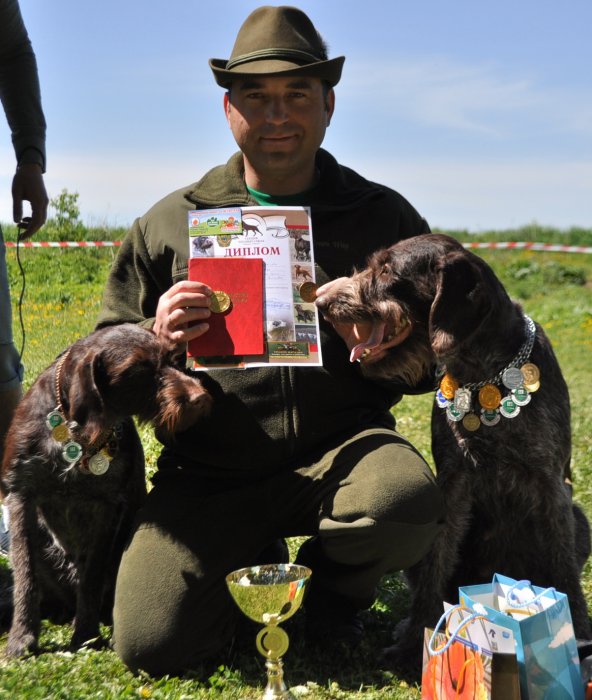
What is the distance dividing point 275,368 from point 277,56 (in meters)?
1.24

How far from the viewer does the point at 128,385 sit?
10.8ft

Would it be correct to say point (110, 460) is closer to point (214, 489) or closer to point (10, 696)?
point (214, 489)

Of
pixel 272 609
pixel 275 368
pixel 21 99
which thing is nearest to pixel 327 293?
pixel 275 368

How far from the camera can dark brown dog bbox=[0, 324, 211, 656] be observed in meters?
3.26

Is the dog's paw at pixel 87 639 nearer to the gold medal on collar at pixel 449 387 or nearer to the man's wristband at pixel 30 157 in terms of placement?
the gold medal on collar at pixel 449 387

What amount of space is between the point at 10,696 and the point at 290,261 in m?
1.82

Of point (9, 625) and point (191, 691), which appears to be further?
point (9, 625)

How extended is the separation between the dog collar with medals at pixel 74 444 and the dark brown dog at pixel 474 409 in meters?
0.99

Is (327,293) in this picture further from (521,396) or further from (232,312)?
(521,396)

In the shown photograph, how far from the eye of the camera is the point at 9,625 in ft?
12.0

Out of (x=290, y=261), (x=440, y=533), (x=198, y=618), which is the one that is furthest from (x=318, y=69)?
(x=198, y=618)

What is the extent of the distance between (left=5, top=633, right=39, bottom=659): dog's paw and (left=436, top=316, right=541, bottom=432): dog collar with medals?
177 cm

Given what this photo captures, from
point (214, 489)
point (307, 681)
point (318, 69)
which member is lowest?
point (307, 681)

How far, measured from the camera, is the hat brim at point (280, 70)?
343 cm
